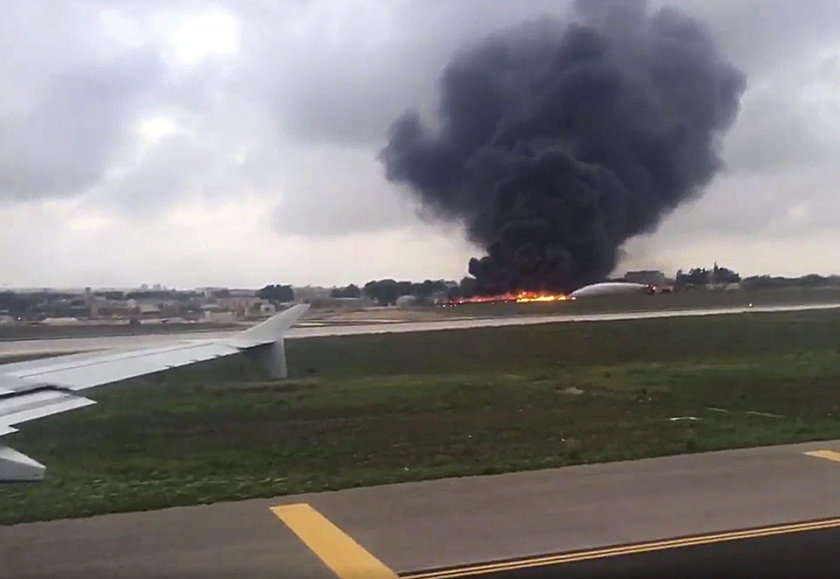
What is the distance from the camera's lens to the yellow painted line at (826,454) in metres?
11.1

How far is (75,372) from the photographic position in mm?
9664

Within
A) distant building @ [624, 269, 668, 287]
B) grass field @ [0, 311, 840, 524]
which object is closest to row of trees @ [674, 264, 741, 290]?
distant building @ [624, 269, 668, 287]

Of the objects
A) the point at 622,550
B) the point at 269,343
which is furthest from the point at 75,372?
the point at 622,550

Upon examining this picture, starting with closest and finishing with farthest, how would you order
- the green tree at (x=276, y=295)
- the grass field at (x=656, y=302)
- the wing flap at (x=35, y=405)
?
1. the wing flap at (x=35, y=405)
2. the green tree at (x=276, y=295)
3. the grass field at (x=656, y=302)

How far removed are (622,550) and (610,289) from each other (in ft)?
178

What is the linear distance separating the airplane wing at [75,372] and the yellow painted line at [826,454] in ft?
23.5

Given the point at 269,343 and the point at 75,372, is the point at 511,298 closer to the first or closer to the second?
the point at 269,343

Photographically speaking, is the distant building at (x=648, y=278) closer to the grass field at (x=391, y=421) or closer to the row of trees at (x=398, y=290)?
the row of trees at (x=398, y=290)

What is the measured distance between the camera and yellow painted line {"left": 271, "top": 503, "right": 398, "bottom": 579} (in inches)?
269

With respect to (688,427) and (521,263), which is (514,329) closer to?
(688,427)

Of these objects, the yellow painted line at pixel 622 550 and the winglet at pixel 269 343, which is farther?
the winglet at pixel 269 343

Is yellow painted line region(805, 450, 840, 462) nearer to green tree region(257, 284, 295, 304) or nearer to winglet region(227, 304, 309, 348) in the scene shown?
winglet region(227, 304, 309, 348)

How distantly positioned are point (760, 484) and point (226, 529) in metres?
5.11

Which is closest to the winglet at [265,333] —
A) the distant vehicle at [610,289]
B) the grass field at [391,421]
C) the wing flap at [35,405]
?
the grass field at [391,421]
